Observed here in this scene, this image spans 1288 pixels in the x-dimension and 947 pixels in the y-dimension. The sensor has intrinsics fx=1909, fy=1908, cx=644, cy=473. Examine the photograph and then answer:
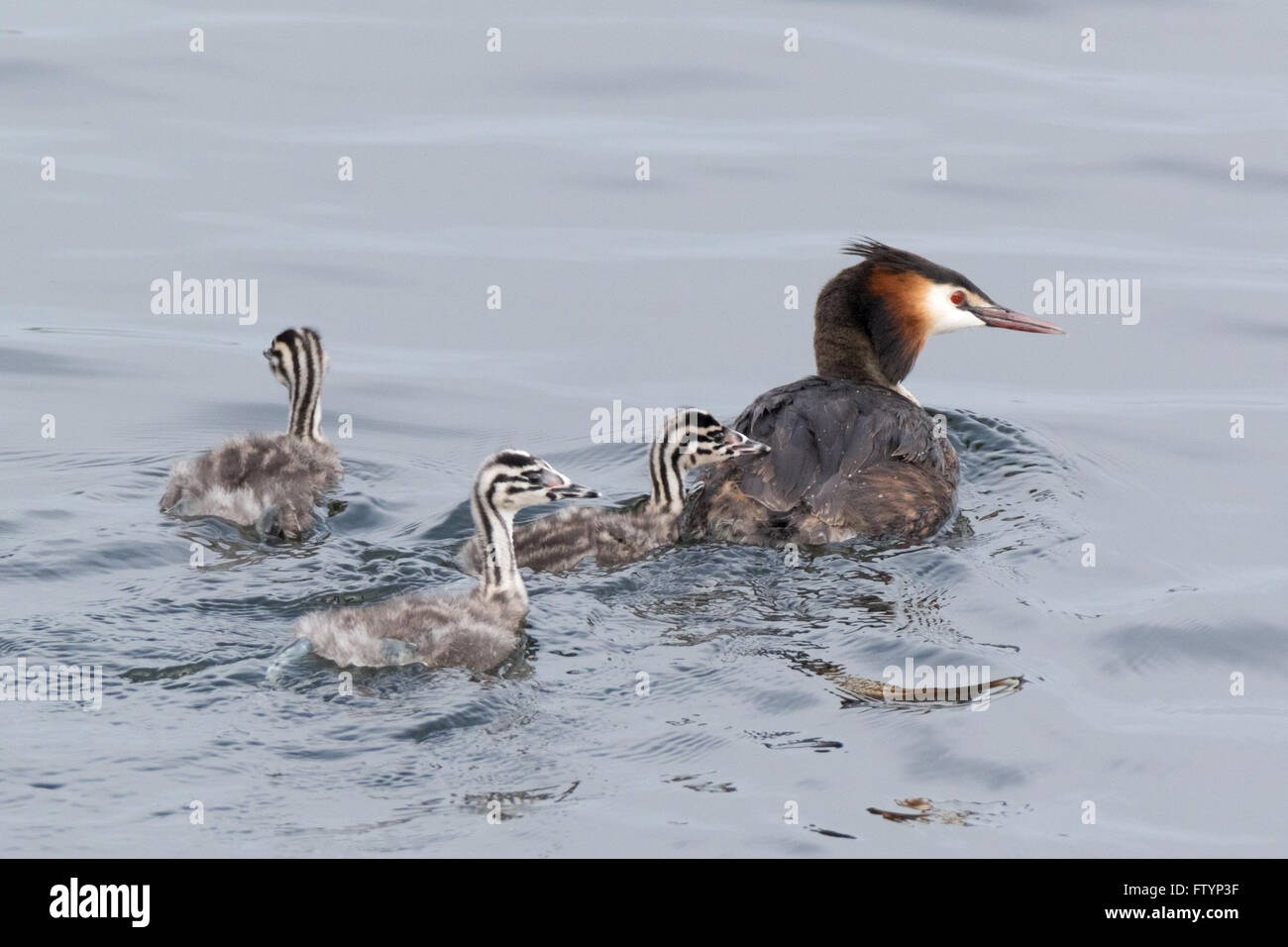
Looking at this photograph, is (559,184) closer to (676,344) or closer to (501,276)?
(501,276)

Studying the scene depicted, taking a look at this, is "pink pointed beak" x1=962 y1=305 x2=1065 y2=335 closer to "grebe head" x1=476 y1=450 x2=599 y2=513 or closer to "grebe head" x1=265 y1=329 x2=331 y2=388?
"grebe head" x1=476 y1=450 x2=599 y2=513

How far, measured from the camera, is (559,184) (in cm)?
1458

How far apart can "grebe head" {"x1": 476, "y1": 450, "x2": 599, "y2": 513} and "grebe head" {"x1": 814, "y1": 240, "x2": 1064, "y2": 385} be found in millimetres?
2565

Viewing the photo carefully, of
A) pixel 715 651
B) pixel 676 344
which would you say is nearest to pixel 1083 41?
pixel 676 344

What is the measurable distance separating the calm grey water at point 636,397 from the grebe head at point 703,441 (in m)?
0.47

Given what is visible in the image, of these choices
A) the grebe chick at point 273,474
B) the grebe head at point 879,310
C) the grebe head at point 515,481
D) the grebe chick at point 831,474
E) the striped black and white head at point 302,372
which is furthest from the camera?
the grebe head at point 879,310

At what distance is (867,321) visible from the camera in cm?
1029

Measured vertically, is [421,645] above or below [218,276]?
below

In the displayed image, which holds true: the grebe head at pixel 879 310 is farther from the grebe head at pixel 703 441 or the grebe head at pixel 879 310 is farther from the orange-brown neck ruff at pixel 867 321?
the grebe head at pixel 703 441

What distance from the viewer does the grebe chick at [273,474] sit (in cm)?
916

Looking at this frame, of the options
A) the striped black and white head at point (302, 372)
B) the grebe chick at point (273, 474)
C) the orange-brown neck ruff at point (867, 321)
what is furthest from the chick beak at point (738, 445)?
the striped black and white head at point (302, 372)

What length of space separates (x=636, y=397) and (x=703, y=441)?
2810mm

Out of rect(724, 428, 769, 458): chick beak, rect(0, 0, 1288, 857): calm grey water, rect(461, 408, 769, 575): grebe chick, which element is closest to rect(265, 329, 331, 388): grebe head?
rect(0, 0, 1288, 857): calm grey water

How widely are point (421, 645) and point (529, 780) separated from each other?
107 cm
